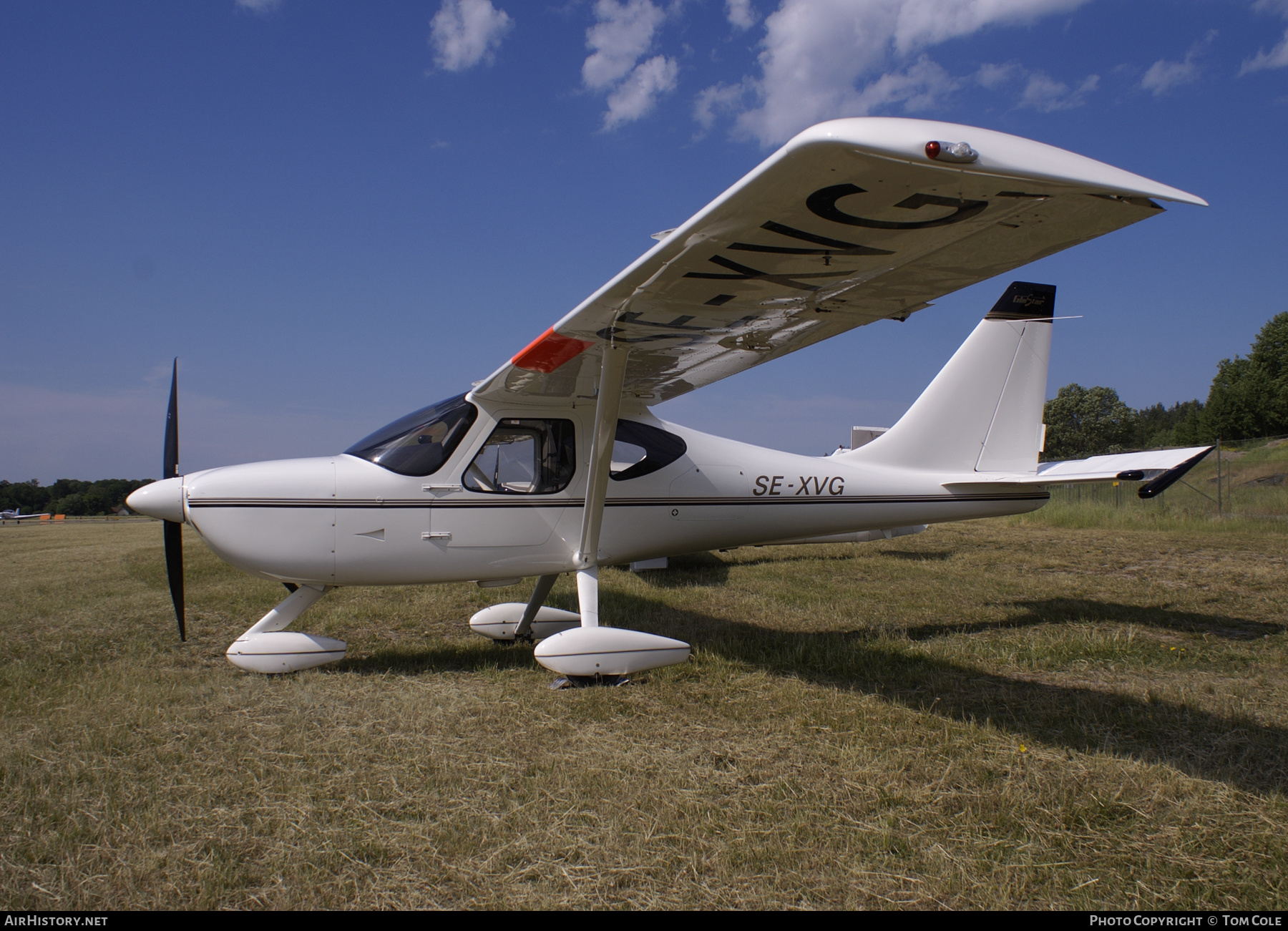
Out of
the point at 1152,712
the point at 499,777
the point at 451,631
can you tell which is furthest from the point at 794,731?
the point at 451,631

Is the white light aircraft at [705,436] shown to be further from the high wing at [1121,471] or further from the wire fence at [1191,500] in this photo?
the wire fence at [1191,500]

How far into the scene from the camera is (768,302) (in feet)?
12.6

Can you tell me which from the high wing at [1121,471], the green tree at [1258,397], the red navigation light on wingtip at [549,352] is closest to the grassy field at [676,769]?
the high wing at [1121,471]

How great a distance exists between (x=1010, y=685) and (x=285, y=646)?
4.78 meters

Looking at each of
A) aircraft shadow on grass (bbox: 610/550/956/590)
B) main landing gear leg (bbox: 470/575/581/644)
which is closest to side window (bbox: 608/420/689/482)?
main landing gear leg (bbox: 470/575/581/644)

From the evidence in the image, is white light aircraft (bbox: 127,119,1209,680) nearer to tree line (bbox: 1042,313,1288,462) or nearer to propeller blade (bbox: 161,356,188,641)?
propeller blade (bbox: 161,356,188,641)

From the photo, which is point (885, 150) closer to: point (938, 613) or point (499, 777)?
point (499, 777)

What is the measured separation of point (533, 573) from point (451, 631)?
1467 mm

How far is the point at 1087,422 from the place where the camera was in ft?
233

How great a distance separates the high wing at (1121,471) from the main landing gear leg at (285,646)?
534 centimetres

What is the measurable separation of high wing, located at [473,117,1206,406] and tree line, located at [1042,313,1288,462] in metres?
35.0

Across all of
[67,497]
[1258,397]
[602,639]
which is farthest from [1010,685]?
[67,497]

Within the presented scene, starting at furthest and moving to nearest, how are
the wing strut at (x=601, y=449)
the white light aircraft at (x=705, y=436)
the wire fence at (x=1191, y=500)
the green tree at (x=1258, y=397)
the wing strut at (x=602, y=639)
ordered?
the green tree at (x=1258, y=397) → the wire fence at (x=1191, y=500) → the wing strut at (x=601, y=449) → the wing strut at (x=602, y=639) → the white light aircraft at (x=705, y=436)

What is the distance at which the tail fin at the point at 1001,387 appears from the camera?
6.57m
